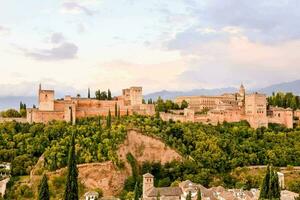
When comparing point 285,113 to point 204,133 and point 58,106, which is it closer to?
point 204,133

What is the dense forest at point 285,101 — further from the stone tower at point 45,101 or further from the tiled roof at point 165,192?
the tiled roof at point 165,192

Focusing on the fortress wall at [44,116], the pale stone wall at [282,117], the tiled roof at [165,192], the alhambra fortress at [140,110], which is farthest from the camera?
the pale stone wall at [282,117]

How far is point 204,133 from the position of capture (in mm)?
63906

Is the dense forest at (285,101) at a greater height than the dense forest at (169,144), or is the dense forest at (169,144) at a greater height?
the dense forest at (285,101)

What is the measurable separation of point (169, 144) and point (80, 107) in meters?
11.5

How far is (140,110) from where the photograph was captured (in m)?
68.9

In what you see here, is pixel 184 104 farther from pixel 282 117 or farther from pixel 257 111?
pixel 282 117

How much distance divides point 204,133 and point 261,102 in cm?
954

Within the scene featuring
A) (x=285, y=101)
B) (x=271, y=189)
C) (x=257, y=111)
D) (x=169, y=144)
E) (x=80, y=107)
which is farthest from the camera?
(x=285, y=101)

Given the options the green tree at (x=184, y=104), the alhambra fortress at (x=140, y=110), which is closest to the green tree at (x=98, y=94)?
the alhambra fortress at (x=140, y=110)

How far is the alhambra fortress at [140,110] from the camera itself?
214 ft

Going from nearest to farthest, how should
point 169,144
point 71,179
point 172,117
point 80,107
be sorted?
point 71,179, point 169,144, point 80,107, point 172,117

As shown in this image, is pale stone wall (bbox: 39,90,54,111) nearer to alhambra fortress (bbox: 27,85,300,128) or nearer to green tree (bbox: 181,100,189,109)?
alhambra fortress (bbox: 27,85,300,128)

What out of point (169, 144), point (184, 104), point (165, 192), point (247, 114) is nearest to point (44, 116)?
point (169, 144)
